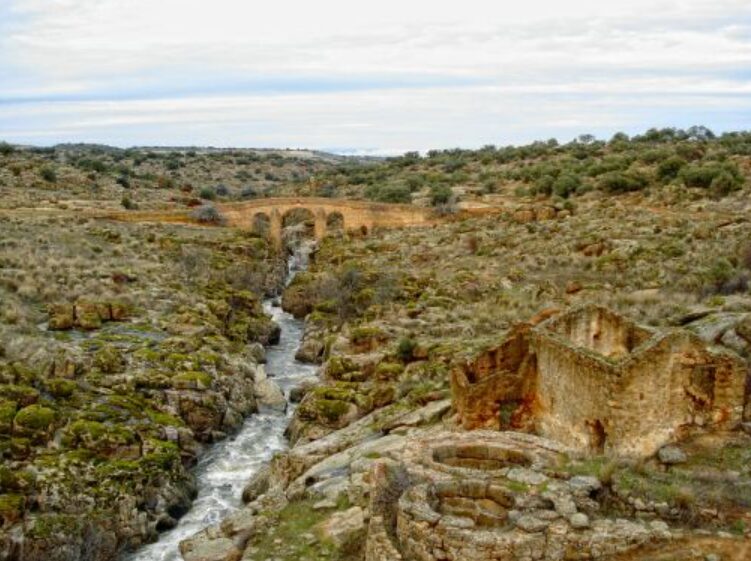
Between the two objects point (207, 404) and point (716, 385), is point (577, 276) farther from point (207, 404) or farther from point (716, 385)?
point (716, 385)

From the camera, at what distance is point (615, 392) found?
12.6 meters

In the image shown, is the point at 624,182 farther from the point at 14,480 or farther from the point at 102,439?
the point at 14,480

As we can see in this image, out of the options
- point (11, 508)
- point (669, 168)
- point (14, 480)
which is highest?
point (669, 168)

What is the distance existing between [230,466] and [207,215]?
112 ft

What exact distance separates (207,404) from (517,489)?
13982mm

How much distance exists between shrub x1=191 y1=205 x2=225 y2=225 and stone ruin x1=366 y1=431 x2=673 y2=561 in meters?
43.0

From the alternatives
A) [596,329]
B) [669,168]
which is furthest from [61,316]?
[669,168]

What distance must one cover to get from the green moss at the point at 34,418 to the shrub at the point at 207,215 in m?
34.5

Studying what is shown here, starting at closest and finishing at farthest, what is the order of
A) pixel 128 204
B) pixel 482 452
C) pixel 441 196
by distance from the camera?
pixel 482 452
pixel 128 204
pixel 441 196

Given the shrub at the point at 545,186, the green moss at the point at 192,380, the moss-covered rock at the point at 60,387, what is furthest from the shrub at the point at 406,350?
the shrub at the point at 545,186

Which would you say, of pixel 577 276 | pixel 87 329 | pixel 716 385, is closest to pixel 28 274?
pixel 87 329

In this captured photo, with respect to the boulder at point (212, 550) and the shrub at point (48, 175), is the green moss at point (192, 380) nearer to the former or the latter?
the boulder at point (212, 550)

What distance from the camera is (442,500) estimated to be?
32.9 ft

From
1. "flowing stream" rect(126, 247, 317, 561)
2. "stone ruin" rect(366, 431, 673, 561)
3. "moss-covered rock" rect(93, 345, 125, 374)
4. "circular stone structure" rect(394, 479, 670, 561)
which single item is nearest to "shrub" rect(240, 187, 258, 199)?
"flowing stream" rect(126, 247, 317, 561)
